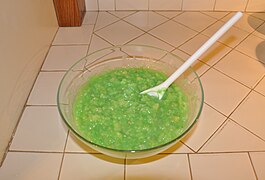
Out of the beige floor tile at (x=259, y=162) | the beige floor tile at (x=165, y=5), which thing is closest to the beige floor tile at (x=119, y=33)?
the beige floor tile at (x=165, y=5)

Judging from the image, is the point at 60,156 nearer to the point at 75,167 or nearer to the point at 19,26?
the point at 75,167

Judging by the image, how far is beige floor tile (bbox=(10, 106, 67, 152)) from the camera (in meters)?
0.69

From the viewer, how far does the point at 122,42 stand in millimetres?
1076

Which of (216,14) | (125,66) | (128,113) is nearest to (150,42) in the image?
(125,66)

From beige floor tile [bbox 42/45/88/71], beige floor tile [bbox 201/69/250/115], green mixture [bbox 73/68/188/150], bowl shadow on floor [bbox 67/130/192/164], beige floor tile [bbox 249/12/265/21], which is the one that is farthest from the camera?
beige floor tile [bbox 249/12/265/21]

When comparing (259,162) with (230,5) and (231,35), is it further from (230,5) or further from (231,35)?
(230,5)

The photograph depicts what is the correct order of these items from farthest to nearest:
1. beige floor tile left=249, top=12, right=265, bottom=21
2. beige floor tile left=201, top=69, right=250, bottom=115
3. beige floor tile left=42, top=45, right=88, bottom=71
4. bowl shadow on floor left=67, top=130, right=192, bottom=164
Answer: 1. beige floor tile left=249, top=12, right=265, bottom=21
2. beige floor tile left=42, top=45, right=88, bottom=71
3. beige floor tile left=201, top=69, right=250, bottom=115
4. bowl shadow on floor left=67, top=130, right=192, bottom=164

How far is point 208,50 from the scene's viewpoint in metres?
1.03

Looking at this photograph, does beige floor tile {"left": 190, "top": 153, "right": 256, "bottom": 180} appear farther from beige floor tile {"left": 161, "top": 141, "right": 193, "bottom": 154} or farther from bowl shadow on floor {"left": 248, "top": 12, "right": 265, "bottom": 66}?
bowl shadow on floor {"left": 248, "top": 12, "right": 265, "bottom": 66}

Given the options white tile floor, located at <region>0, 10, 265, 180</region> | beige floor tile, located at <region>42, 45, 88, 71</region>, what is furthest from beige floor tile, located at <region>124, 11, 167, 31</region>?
beige floor tile, located at <region>42, 45, 88, 71</region>

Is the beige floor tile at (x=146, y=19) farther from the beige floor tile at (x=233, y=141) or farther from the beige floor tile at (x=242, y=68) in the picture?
the beige floor tile at (x=233, y=141)

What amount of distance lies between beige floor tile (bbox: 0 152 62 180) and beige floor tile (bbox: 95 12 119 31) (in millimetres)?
690

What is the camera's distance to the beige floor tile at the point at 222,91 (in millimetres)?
810

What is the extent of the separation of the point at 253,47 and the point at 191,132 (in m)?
0.56
